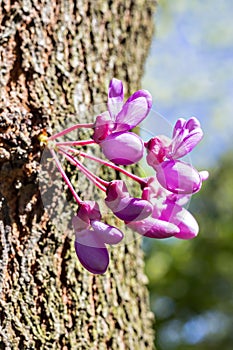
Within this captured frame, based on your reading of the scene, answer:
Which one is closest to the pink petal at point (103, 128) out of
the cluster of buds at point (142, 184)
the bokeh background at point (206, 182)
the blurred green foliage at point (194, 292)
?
the cluster of buds at point (142, 184)

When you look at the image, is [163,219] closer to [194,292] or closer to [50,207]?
[50,207]

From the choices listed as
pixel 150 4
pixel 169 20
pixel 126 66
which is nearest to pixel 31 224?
pixel 126 66

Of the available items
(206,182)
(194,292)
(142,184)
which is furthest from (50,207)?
(206,182)

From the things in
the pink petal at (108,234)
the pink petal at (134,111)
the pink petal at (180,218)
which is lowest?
the pink petal at (108,234)

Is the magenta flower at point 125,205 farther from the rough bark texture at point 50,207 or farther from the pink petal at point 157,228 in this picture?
the rough bark texture at point 50,207

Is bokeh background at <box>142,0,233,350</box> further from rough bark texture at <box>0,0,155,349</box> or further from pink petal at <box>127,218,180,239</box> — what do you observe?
pink petal at <box>127,218,180,239</box>

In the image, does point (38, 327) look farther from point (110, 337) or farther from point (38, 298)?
point (110, 337)

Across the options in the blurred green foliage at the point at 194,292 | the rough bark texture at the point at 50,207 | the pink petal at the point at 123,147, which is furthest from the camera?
the blurred green foliage at the point at 194,292
